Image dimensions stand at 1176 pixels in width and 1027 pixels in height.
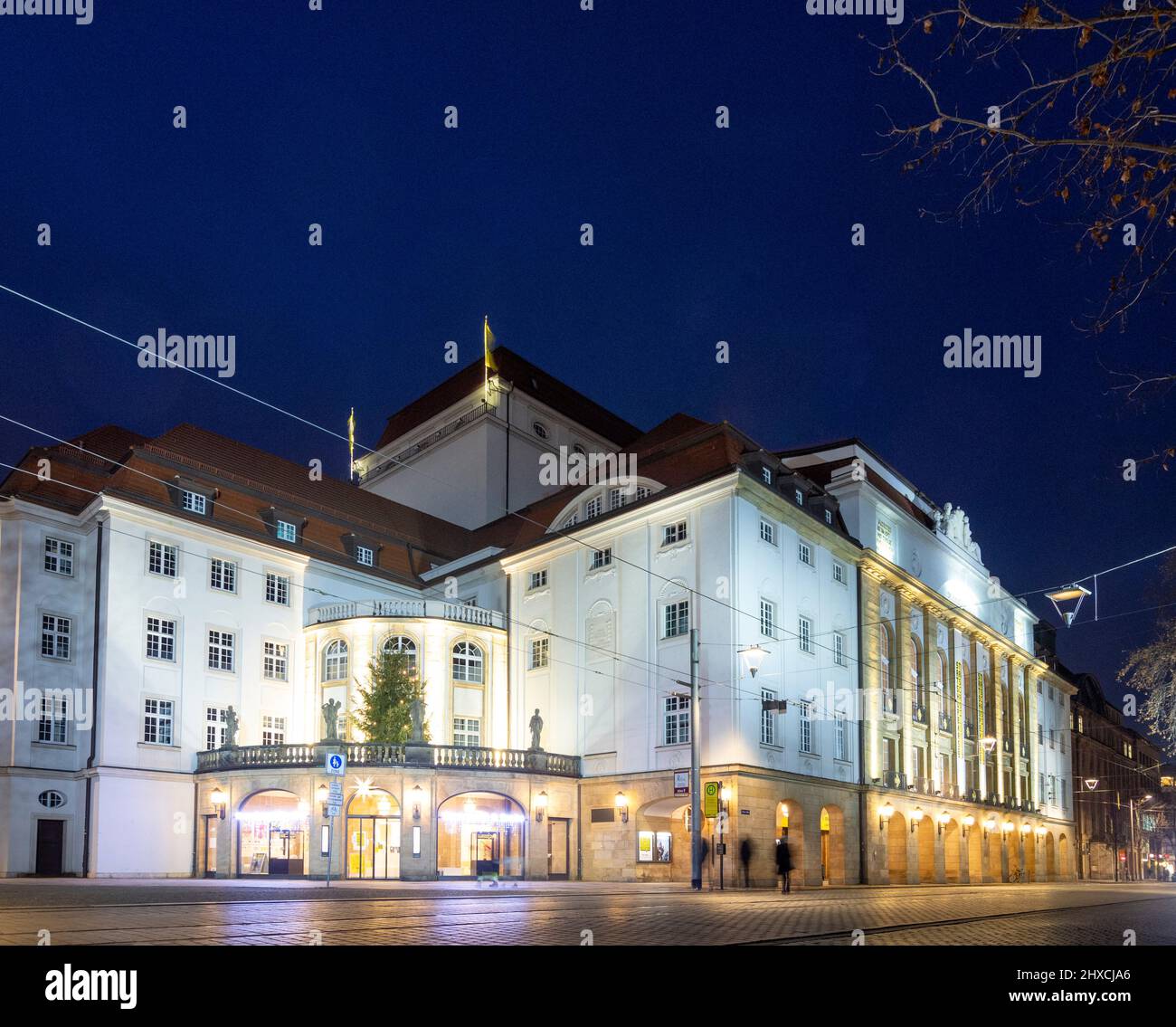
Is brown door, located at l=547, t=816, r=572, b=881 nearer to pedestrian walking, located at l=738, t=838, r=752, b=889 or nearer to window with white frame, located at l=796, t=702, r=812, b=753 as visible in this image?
pedestrian walking, located at l=738, t=838, r=752, b=889

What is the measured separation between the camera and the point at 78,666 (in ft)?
144

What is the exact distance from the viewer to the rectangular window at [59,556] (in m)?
44.0

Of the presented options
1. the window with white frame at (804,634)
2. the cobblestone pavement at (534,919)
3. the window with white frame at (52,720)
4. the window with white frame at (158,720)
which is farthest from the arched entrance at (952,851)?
the window with white frame at (52,720)

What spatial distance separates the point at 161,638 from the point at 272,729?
252 inches

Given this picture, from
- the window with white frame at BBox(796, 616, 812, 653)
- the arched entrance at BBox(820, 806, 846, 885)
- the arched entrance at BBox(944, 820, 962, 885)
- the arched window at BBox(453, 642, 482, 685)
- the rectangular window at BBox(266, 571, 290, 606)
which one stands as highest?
the rectangular window at BBox(266, 571, 290, 606)

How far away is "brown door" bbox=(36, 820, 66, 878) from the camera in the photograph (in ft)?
136

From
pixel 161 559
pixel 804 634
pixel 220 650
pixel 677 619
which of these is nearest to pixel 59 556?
pixel 161 559

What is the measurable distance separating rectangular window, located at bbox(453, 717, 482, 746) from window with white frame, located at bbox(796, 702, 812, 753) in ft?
45.6

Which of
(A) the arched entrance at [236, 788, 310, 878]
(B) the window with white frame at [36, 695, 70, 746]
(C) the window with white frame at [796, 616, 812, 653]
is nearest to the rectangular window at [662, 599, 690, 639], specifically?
(C) the window with white frame at [796, 616, 812, 653]

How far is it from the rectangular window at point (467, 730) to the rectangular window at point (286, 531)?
10.6m

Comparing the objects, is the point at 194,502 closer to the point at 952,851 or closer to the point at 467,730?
the point at 467,730
